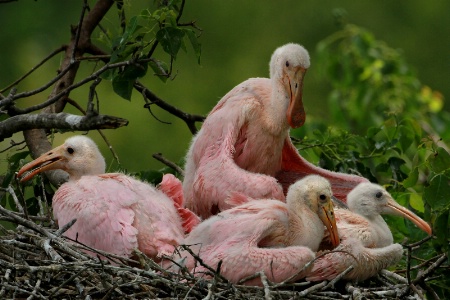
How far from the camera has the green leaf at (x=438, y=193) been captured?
25.1 feet

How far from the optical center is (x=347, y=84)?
13.6m

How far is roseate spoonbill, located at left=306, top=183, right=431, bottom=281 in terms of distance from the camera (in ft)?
26.0

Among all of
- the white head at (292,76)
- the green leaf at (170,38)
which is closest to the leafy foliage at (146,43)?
the green leaf at (170,38)

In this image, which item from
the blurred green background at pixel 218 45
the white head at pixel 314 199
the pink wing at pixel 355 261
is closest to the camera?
the pink wing at pixel 355 261

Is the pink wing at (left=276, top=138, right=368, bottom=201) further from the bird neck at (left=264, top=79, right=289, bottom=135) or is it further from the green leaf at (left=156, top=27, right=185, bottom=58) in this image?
the green leaf at (left=156, top=27, right=185, bottom=58)

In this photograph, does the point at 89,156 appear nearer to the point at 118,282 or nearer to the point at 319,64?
the point at 118,282

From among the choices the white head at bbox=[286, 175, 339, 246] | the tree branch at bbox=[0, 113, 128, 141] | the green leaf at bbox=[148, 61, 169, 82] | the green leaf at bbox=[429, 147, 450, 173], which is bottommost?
the white head at bbox=[286, 175, 339, 246]

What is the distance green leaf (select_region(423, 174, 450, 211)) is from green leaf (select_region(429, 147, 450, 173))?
0.15 meters

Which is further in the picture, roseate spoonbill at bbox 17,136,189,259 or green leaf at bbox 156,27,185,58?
green leaf at bbox 156,27,185,58

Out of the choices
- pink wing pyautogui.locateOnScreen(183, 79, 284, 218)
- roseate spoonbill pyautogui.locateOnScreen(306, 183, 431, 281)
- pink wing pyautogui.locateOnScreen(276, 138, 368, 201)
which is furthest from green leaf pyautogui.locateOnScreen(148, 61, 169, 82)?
roseate spoonbill pyautogui.locateOnScreen(306, 183, 431, 281)

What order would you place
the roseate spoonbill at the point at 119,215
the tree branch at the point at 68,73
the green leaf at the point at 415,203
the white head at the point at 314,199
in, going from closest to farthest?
the roseate spoonbill at the point at 119,215, the white head at the point at 314,199, the green leaf at the point at 415,203, the tree branch at the point at 68,73

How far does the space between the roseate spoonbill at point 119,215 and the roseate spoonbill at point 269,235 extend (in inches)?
7.6

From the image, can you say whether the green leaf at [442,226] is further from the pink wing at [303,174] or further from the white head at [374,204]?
the pink wing at [303,174]

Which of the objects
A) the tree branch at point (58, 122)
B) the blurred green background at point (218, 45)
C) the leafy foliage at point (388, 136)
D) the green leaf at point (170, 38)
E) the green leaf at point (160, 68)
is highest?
the green leaf at point (170, 38)
